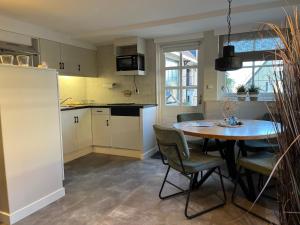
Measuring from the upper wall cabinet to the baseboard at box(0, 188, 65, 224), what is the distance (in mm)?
2275

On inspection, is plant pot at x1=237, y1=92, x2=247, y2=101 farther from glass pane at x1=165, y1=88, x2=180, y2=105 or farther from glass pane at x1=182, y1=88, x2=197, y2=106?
glass pane at x1=165, y1=88, x2=180, y2=105

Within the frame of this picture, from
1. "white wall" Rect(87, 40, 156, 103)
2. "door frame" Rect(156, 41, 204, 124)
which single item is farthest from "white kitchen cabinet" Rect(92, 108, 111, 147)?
"door frame" Rect(156, 41, 204, 124)

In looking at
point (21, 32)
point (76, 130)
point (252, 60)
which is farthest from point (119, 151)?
point (252, 60)

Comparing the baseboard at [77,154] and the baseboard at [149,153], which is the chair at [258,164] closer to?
the baseboard at [149,153]

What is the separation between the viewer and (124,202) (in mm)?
2475

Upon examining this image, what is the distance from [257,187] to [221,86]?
183 cm

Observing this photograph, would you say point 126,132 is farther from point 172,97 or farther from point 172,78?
point 172,78

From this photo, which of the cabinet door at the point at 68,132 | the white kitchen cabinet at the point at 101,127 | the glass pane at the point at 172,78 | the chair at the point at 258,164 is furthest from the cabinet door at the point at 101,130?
the chair at the point at 258,164

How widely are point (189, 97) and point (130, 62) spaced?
1317 millimetres

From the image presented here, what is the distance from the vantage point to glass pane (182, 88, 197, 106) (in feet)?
14.2

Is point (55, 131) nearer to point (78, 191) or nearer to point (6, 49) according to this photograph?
point (78, 191)

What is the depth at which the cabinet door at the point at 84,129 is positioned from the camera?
412cm

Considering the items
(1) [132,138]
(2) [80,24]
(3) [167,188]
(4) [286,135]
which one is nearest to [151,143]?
(1) [132,138]

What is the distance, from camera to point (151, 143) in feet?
14.2
